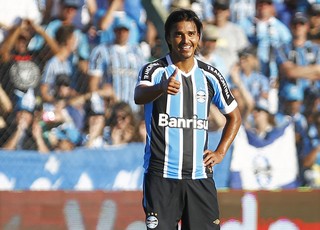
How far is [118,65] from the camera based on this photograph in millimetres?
8383

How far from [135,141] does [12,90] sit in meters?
1.33

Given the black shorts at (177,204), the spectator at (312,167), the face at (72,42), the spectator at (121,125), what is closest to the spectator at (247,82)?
the spectator at (312,167)

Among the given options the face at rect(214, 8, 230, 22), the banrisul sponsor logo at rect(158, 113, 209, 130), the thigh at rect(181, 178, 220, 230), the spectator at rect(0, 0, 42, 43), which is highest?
the face at rect(214, 8, 230, 22)

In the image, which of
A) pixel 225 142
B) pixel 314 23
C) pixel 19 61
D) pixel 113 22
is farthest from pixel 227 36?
pixel 225 142

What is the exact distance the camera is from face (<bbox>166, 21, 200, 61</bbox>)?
17.7 feet

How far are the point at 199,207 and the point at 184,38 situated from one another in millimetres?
1080

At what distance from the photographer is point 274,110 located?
8.94 metres

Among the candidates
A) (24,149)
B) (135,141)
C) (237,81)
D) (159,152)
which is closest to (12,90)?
(24,149)

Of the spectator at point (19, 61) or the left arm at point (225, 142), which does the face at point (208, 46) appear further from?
the left arm at point (225, 142)

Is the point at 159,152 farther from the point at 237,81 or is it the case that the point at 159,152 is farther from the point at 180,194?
the point at 237,81

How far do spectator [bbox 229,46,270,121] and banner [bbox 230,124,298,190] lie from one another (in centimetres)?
28

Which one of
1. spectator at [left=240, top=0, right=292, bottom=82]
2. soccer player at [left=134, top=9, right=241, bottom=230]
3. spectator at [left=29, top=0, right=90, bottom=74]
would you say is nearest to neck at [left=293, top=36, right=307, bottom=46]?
spectator at [left=240, top=0, right=292, bottom=82]

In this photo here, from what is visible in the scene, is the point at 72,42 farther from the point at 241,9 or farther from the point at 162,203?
the point at 162,203

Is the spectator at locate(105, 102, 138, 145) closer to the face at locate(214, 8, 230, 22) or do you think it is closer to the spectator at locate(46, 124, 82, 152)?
the spectator at locate(46, 124, 82, 152)
